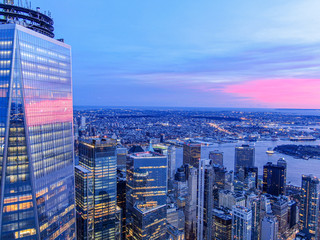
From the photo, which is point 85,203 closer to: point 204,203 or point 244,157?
point 204,203

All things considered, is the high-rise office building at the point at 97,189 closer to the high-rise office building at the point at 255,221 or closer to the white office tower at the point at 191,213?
the white office tower at the point at 191,213

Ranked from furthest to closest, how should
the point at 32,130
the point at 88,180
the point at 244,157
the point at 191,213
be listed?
the point at 244,157, the point at 191,213, the point at 88,180, the point at 32,130

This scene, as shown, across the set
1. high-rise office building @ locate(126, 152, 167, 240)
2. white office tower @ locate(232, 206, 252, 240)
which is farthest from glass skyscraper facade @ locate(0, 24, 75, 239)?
white office tower @ locate(232, 206, 252, 240)

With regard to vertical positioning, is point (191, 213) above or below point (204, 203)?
below

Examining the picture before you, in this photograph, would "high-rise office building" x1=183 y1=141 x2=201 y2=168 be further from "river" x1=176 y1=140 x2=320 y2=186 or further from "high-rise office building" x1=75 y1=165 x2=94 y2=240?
"high-rise office building" x1=75 y1=165 x2=94 y2=240

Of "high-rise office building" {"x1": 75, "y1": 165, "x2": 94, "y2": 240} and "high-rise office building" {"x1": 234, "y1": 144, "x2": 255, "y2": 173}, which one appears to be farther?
"high-rise office building" {"x1": 234, "y1": 144, "x2": 255, "y2": 173}

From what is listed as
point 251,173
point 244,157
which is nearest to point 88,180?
point 251,173
